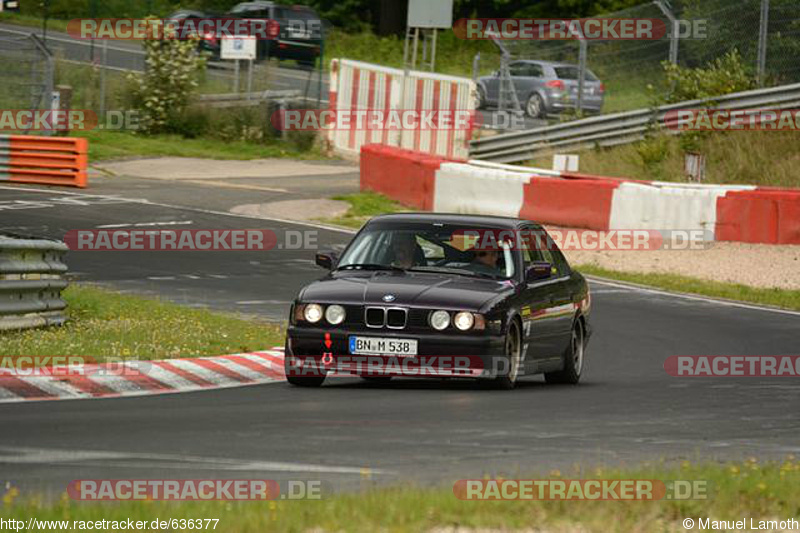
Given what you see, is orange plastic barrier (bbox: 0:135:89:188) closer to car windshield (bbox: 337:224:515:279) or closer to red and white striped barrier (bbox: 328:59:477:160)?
red and white striped barrier (bbox: 328:59:477:160)

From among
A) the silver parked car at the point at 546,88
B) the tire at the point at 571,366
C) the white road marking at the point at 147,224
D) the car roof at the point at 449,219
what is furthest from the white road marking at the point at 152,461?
the silver parked car at the point at 546,88

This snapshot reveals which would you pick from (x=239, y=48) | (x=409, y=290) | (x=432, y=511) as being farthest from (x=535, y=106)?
(x=432, y=511)

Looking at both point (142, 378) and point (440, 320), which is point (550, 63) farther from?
point (142, 378)

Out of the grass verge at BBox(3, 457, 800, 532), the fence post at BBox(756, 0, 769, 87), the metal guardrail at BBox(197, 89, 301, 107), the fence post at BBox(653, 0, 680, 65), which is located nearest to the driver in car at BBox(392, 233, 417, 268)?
the grass verge at BBox(3, 457, 800, 532)

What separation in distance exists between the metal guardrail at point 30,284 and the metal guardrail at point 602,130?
17.7 meters

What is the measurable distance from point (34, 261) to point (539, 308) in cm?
430

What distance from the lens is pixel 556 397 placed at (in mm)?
11922

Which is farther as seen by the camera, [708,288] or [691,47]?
[691,47]

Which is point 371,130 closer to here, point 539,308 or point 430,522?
point 539,308

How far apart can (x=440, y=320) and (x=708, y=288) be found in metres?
10.2

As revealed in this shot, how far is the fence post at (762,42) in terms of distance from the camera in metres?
28.7

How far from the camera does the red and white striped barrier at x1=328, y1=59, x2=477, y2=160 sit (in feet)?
112

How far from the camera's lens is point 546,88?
3725cm

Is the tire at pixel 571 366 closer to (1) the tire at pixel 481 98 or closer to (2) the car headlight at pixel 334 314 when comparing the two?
(2) the car headlight at pixel 334 314
